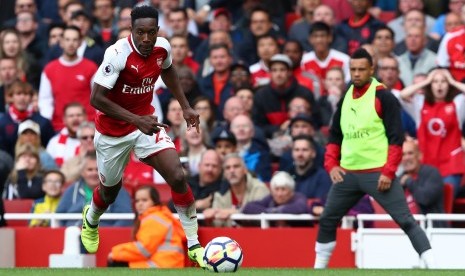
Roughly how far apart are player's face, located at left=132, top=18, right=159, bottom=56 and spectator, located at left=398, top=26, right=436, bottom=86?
6920 mm

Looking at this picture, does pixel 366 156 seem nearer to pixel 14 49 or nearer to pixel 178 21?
pixel 178 21

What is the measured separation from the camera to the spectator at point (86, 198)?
600 inches

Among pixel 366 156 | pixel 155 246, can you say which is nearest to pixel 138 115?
pixel 366 156

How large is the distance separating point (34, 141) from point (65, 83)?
148 cm

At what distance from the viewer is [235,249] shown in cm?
1083

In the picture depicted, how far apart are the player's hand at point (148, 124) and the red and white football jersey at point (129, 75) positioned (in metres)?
0.54

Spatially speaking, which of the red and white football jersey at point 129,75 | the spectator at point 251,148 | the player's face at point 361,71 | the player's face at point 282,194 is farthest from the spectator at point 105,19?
the red and white football jersey at point 129,75

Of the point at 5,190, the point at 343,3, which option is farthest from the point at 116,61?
the point at 343,3

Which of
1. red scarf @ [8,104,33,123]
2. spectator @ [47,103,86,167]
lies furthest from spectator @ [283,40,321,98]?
red scarf @ [8,104,33,123]

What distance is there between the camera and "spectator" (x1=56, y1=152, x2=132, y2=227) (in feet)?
50.0

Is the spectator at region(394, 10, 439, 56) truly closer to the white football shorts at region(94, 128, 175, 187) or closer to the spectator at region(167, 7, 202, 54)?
the spectator at region(167, 7, 202, 54)

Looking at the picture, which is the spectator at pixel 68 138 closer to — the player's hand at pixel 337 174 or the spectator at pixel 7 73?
the spectator at pixel 7 73

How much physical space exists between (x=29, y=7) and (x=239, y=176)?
6.58 m

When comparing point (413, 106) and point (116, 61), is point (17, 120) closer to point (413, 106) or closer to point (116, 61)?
point (413, 106)
